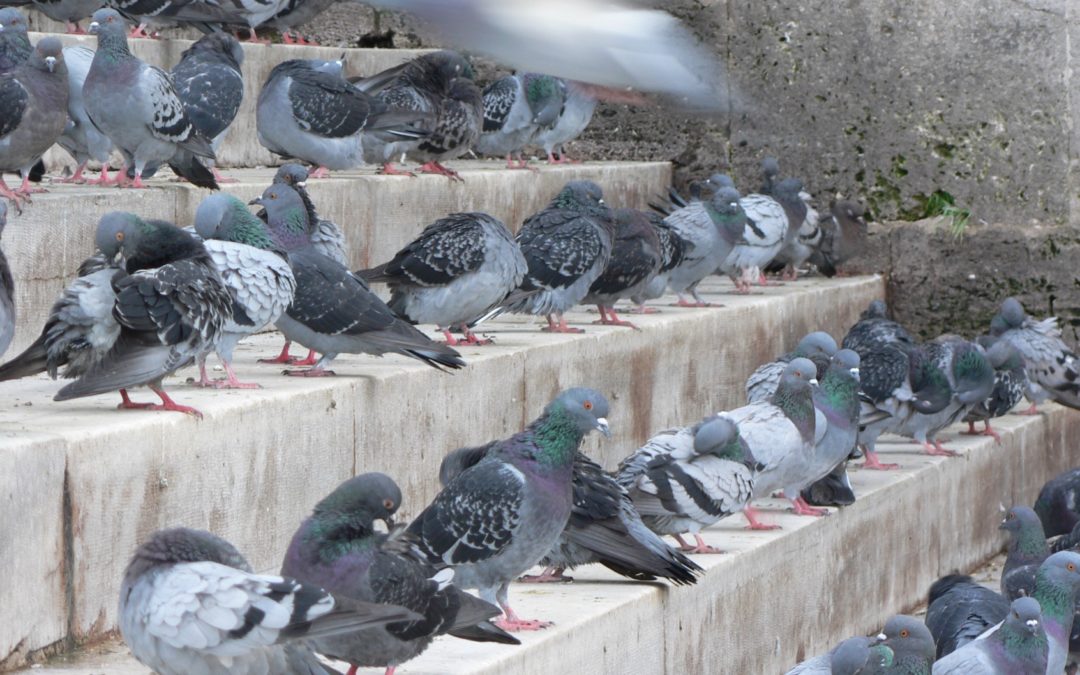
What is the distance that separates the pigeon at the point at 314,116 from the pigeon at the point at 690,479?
271cm

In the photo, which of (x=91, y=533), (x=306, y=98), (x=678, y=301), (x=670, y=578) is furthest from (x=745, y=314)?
(x=91, y=533)

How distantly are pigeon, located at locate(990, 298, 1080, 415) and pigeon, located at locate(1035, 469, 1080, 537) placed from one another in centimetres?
115

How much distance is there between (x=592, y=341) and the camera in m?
8.09

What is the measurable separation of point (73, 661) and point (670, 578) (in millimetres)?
2171

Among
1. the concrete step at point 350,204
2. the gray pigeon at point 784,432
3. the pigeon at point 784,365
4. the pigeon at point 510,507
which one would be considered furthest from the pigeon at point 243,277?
the pigeon at point 784,365

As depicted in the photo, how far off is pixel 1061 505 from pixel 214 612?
6.99m

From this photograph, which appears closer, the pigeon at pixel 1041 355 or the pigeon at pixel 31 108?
the pigeon at pixel 31 108

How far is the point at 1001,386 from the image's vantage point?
10352 millimetres

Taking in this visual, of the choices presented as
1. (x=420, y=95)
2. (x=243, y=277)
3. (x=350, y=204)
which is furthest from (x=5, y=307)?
(x=420, y=95)

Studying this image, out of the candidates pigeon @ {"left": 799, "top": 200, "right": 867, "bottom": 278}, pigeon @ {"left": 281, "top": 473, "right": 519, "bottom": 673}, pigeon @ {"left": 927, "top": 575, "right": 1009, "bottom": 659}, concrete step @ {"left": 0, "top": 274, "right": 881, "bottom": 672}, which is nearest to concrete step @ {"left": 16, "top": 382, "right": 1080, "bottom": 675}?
concrete step @ {"left": 0, "top": 274, "right": 881, "bottom": 672}

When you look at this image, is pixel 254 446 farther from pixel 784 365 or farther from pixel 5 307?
pixel 784 365

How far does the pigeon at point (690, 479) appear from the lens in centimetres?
665

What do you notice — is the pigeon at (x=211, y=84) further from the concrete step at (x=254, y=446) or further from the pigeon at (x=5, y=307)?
the pigeon at (x=5, y=307)

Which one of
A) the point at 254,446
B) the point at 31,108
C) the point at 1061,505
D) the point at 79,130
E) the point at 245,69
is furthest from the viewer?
the point at 1061,505
